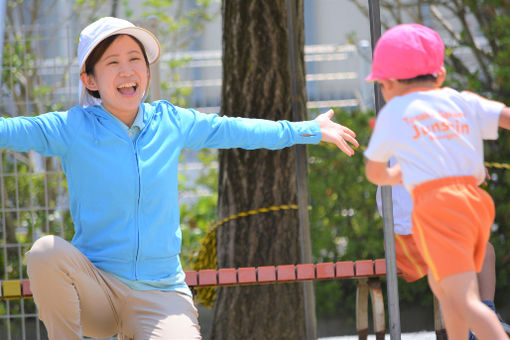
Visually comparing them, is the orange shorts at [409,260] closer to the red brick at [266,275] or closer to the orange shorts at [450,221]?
the red brick at [266,275]

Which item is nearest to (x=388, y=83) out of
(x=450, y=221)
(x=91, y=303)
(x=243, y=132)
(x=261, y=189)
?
(x=450, y=221)

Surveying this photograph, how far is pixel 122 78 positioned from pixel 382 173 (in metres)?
1.21

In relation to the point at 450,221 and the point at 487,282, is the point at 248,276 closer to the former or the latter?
the point at 487,282

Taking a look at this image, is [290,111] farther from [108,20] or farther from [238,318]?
[108,20]

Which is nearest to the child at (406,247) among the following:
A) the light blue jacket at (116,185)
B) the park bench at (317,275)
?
the park bench at (317,275)

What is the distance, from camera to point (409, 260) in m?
3.85

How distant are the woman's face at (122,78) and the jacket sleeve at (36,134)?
194 mm

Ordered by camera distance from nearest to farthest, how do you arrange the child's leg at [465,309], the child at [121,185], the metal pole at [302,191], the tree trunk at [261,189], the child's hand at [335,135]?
1. the child's leg at [465,309]
2. the child at [121,185]
3. the child's hand at [335,135]
4. the metal pole at [302,191]
5. the tree trunk at [261,189]

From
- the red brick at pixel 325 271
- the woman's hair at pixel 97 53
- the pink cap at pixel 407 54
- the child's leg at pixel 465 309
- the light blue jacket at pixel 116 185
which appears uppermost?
the woman's hair at pixel 97 53

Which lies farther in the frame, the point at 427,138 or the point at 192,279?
the point at 192,279

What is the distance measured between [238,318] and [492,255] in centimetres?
174

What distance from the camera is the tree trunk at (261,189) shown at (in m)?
4.84

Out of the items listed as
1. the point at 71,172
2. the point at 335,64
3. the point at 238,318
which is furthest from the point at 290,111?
the point at 335,64

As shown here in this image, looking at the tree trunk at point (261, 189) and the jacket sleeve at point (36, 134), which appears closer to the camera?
the jacket sleeve at point (36, 134)
